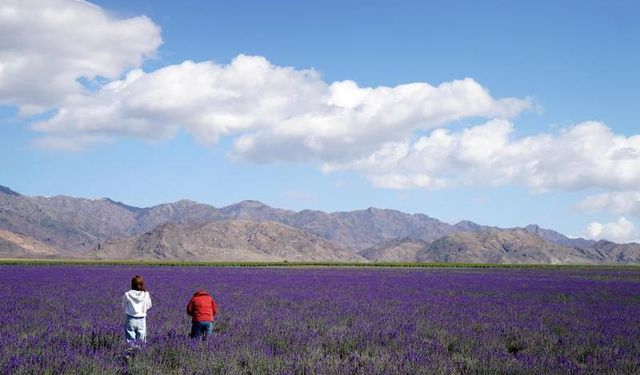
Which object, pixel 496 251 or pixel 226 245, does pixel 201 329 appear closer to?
pixel 226 245

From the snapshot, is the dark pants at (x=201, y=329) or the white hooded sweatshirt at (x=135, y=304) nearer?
the white hooded sweatshirt at (x=135, y=304)

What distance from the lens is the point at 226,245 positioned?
124688 mm

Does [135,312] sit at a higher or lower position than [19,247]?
lower

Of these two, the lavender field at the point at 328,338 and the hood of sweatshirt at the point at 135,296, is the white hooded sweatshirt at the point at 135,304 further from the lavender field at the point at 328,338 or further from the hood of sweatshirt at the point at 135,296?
the lavender field at the point at 328,338

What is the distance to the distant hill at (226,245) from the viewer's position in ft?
385

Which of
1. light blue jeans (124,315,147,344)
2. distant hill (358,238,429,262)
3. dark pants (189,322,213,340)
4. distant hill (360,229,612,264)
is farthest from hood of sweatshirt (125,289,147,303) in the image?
distant hill (358,238,429,262)

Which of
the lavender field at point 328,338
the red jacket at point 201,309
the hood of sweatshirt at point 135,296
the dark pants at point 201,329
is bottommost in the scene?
the lavender field at point 328,338

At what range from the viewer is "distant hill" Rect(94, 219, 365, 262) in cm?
11725

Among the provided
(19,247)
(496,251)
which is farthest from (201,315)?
(496,251)

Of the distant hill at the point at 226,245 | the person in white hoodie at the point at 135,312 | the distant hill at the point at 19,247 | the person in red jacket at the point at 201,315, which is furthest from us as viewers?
the distant hill at the point at 226,245

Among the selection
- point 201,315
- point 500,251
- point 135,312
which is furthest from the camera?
point 500,251

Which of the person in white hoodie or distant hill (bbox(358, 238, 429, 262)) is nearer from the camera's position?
the person in white hoodie

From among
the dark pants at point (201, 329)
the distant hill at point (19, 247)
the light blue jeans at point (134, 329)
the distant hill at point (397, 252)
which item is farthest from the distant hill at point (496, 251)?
the light blue jeans at point (134, 329)

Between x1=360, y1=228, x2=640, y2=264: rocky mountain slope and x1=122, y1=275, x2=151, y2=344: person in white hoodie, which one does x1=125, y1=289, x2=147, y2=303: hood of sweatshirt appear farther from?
x1=360, y1=228, x2=640, y2=264: rocky mountain slope
